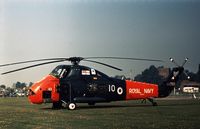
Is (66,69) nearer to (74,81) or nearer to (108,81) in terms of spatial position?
(74,81)

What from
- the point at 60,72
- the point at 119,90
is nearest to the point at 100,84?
the point at 119,90

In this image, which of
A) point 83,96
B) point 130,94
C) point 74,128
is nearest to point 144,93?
point 130,94

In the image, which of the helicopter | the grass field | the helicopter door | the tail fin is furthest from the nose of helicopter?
the tail fin

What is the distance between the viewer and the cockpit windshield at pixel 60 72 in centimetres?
2741

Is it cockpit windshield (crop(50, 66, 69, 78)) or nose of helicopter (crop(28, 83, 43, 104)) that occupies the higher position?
cockpit windshield (crop(50, 66, 69, 78))

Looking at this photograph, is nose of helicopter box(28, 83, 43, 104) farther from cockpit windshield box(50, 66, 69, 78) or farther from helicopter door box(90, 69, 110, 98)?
helicopter door box(90, 69, 110, 98)

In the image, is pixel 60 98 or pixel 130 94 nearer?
pixel 60 98

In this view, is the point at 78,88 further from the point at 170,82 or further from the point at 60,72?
the point at 170,82

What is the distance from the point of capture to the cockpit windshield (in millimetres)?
27406

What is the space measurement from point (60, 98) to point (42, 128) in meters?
14.1

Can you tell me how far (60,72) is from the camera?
27.4 metres

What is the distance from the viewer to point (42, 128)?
13.4 meters

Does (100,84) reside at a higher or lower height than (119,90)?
higher

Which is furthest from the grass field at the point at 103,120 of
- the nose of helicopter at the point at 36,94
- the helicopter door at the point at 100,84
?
the helicopter door at the point at 100,84
